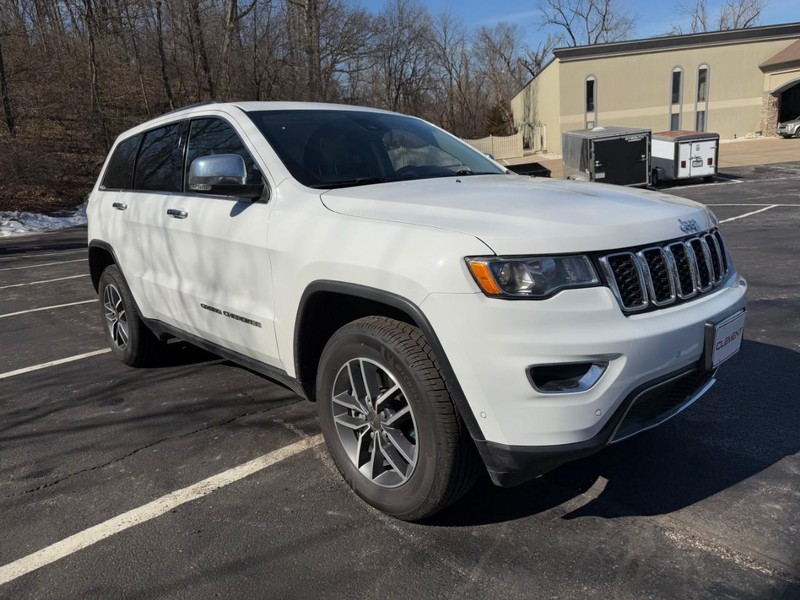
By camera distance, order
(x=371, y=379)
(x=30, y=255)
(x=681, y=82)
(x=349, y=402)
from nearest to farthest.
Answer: (x=371, y=379)
(x=349, y=402)
(x=30, y=255)
(x=681, y=82)

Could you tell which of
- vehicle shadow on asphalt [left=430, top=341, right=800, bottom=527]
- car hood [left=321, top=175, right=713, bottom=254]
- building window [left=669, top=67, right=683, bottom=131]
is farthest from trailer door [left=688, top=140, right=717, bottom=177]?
car hood [left=321, top=175, right=713, bottom=254]

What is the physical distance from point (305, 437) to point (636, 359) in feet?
6.78

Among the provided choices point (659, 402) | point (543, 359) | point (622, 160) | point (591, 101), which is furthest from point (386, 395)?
point (591, 101)

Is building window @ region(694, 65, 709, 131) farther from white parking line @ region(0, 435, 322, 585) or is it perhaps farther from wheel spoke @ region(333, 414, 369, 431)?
wheel spoke @ region(333, 414, 369, 431)

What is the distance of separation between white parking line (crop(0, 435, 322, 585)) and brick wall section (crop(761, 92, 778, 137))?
44067 millimetres

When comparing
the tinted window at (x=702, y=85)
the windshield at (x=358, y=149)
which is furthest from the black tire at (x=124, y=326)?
the tinted window at (x=702, y=85)

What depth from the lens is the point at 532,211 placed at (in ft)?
8.25

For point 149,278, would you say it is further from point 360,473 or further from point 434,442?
point 434,442

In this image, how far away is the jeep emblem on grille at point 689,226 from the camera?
267 centimetres

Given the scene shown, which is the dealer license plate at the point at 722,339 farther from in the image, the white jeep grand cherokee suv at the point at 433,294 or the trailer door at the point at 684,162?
the trailer door at the point at 684,162

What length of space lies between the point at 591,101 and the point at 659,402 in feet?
132

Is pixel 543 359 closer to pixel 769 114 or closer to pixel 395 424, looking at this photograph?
pixel 395 424

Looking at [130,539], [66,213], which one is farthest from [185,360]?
[66,213]

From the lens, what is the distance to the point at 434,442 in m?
2.45
